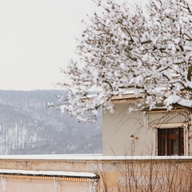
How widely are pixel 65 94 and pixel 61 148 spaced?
54658 millimetres

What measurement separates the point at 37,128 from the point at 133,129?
192 ft

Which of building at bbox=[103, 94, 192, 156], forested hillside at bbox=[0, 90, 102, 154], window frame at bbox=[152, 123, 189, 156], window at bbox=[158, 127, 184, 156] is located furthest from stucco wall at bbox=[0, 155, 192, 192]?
forested hillside at bbox=[0, 90, 102, 154]

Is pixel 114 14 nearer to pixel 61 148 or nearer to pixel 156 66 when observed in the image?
pixel 156 66

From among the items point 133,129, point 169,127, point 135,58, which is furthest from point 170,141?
point 135,58

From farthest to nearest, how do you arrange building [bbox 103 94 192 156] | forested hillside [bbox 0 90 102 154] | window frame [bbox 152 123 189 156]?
forested hillside [bbox 0 90 102 154]
building [bbox 103 94 192 156]
window frame [bbox 152 123 189 156]

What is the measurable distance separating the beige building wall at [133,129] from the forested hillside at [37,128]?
41415 millimetres

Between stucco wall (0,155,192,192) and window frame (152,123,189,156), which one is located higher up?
window frame (152,123,189,156)

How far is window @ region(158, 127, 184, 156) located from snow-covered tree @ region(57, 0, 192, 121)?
10.3 feet

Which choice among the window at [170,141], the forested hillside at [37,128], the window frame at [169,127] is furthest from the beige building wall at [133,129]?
the forested hillside at [37,128]

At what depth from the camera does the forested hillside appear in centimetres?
6544

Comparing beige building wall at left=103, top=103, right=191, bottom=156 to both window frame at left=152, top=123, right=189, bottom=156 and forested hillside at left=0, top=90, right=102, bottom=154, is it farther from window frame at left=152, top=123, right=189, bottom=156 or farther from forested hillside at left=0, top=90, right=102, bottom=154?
forested hillside at left=0, top=90, right=102, bottom=154

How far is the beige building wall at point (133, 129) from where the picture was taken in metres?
17.1

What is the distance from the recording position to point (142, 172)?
37.9 feet

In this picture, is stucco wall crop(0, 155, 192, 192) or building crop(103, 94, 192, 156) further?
building crop(103, 94, 192, 156)
